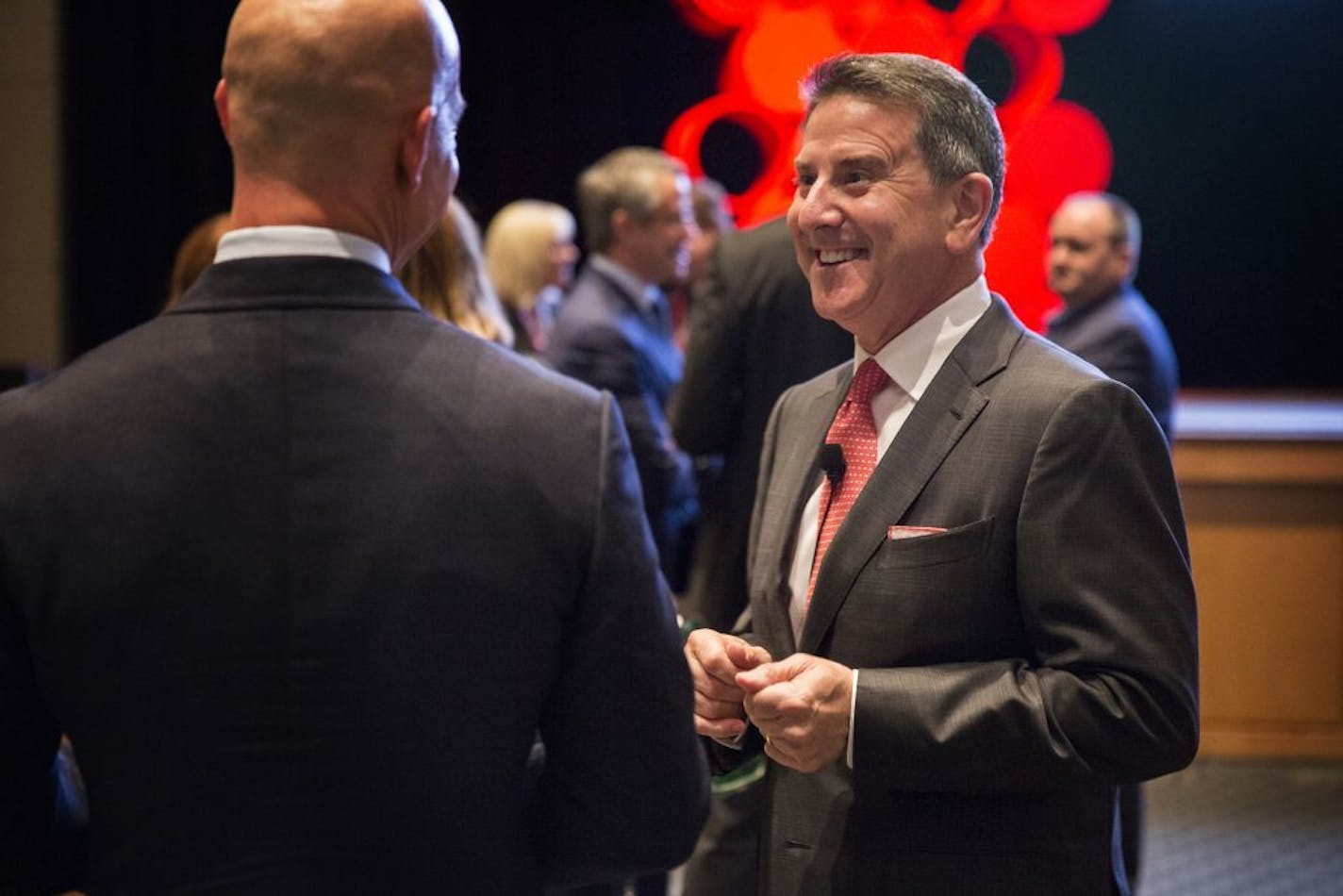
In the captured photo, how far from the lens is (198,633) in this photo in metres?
1.10

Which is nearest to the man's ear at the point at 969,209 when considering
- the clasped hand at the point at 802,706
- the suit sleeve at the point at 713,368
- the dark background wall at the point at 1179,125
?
the clasped hand at the point at 802,706

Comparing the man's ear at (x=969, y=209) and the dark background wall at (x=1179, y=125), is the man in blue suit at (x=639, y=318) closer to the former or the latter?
the man's ear at (x=969, y=209)

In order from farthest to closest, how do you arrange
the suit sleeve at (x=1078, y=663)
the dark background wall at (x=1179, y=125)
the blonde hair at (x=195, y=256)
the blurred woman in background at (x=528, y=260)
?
the dark background wall at (x=1179, y=125), the blurred woman in background at (x=528, y=260), the blonde hair at (x=195, y=256), the suit sleeve at (x=1078, y=663)

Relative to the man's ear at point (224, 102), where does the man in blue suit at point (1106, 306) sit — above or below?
below

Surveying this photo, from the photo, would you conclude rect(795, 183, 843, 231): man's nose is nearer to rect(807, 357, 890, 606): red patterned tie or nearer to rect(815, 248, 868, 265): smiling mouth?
rect(815, 248, 868, 265): smiling mouth

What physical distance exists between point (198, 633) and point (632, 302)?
9.68ft

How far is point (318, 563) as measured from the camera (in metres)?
1.10

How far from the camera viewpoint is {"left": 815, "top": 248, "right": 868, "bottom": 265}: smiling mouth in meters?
1.68

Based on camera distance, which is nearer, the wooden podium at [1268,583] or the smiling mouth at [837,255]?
the smiling mouth at [837,255]

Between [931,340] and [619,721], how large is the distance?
0.68 m

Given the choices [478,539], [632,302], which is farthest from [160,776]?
[632,302]

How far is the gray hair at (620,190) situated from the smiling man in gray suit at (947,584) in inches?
96.7

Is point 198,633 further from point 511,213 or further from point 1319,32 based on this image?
point 1319,32

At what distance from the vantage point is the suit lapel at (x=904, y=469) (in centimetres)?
155
